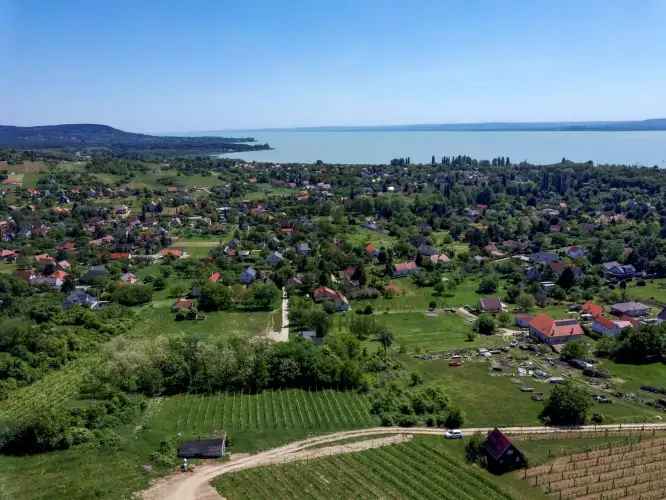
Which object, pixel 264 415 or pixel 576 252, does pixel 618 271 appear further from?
pixel 264 415

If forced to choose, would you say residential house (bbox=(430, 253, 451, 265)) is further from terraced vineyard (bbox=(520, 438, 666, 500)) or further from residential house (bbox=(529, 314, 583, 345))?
terraced vineyard (bbox=(520, 438, 666, 500))

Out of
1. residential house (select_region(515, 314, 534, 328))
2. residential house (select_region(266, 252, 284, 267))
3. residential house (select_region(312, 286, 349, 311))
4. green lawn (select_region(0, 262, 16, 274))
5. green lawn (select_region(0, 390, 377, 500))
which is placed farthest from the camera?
residential house (select_region(266, 252, 284, 267))

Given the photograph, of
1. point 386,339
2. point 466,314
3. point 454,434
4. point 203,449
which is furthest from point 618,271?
point 203,449

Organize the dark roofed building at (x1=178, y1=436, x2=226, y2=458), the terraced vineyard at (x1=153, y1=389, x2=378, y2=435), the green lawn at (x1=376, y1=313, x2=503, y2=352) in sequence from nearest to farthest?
1. the dark roofed building at (x1=178, y1=436, x2=226, y2=458)
2. the terraced vineyard at (x1=153, y1=389, x2=378, y2=435)
3. the green lawn at (x1=376, y1=313, x2=503, y2=352)

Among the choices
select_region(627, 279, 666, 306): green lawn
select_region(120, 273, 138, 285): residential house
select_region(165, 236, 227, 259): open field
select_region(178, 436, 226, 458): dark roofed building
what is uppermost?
select_region(165, 236, 227, 259): open field

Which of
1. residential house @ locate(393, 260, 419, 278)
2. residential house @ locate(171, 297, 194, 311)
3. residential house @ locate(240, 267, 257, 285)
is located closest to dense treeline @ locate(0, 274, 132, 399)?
residential house @ locate(171, 297, 194, 311)

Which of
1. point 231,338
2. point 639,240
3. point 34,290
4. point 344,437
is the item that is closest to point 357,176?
point 639,240

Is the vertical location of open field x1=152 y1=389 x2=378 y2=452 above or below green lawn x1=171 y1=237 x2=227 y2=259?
below
